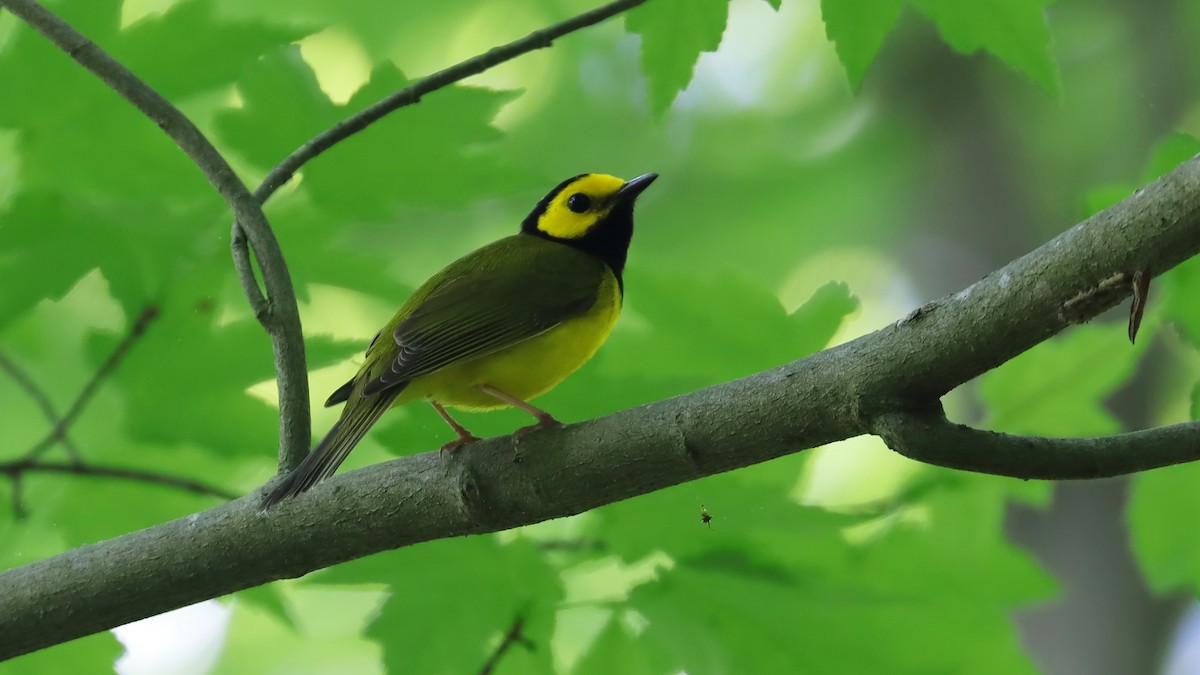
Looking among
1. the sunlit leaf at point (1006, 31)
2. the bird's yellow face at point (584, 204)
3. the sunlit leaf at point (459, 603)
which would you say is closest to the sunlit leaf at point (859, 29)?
the sunlit leaf at point (1006, 31)

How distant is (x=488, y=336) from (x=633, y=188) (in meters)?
1.61

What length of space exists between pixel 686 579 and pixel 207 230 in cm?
174

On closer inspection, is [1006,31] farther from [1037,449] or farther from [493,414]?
[493,414]

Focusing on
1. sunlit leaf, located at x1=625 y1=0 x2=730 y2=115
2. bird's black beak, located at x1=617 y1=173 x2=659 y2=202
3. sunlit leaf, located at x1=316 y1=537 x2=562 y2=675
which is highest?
bird's black beak, located at x1=617 y1=173 x2=659 y2=202

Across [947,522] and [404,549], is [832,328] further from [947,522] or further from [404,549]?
[404,549]

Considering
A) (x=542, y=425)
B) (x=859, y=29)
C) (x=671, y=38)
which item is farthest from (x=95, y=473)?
(x=859, y=29)

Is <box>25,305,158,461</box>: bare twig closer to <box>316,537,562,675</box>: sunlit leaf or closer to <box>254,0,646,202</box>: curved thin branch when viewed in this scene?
<box>254,0,646,202</box>: curved thin branch

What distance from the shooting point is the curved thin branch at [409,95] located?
3043 mm

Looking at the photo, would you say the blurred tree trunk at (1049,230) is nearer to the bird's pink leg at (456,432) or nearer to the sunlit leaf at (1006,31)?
the sunlit leaf at (1006,31)

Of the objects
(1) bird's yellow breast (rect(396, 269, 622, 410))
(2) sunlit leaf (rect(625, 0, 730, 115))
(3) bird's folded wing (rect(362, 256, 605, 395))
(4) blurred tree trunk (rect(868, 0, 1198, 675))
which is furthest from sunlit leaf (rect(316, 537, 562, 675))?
(4) blurred tree trunk (rect(868, 0, 1198, 675))

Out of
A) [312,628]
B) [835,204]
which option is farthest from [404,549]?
[835,204]

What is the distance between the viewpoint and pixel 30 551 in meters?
3.56

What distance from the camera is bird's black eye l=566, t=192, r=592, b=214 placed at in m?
5.27

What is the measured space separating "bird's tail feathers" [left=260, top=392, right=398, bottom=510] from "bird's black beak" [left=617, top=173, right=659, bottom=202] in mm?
1923
